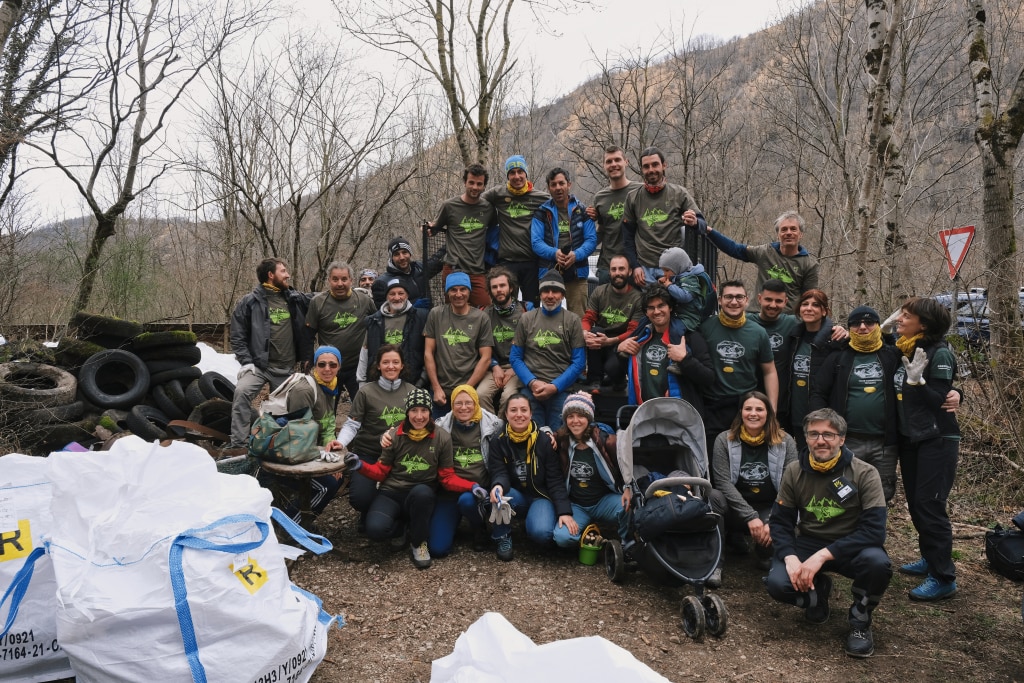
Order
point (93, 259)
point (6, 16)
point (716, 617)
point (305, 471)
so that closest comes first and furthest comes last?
point (716, 617) → point (305, 471) → point (6, 16) → point (93, 259)

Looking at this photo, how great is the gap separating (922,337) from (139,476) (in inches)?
184

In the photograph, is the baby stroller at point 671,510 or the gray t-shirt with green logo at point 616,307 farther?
the gray t-shirt with green logo at point 616,307

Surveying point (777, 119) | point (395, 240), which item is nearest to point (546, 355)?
point (395, 240)

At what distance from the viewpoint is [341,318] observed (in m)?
6.59

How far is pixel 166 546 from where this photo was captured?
9.37 ft

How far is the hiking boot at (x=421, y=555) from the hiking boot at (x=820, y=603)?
256cm

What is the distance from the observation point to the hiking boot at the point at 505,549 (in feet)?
16.9

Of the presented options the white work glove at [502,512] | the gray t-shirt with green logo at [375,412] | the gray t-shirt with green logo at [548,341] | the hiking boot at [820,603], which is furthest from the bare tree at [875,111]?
the gray t-shirt with green logo at [375,412]

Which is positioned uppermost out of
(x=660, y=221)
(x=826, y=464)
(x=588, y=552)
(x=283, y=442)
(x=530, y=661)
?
(x=660, y=221)

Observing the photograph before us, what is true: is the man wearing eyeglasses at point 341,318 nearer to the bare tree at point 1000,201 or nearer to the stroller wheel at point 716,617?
the stroller wheel at point 716,617

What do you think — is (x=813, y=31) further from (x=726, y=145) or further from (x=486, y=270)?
(x=486, y=270)

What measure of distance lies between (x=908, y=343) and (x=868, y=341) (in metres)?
0.24

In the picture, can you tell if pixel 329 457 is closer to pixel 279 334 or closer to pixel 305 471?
pixel 305 471

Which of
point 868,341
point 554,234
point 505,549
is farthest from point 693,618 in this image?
point 554,234
